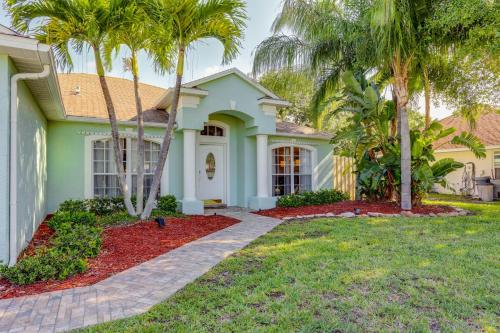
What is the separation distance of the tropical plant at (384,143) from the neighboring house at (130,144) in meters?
2.62

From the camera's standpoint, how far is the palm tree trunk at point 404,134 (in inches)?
396

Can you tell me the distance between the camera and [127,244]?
6.50 metres

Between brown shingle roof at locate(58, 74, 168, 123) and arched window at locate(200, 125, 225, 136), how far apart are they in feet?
5.12

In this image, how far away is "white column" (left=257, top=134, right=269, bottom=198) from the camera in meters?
11.9

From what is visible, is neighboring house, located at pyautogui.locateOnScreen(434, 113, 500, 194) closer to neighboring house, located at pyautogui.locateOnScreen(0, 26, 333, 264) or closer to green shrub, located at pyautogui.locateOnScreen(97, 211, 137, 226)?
neighboring house, located at pyautogui.locateOnScreen(0, 26, 333, 264)

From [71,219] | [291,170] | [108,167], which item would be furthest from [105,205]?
[291,170]

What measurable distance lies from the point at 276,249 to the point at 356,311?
103 inches

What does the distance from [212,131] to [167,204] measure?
3.69m

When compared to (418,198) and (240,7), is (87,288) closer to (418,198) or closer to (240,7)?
(240,7)

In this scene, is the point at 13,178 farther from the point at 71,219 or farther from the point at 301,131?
the point at 301,131

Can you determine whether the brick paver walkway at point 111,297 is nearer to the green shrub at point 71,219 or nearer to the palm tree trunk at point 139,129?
the green shrub at point 71,219

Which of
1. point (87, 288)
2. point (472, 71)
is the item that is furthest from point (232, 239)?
point (472, 71)

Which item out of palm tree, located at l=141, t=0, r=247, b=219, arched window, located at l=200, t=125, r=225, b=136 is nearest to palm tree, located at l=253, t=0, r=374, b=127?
arched window, located at l=200, t=125, r=225, b=136

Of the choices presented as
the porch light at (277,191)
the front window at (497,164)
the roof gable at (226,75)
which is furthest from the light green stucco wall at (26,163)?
the front window at (497,164)
